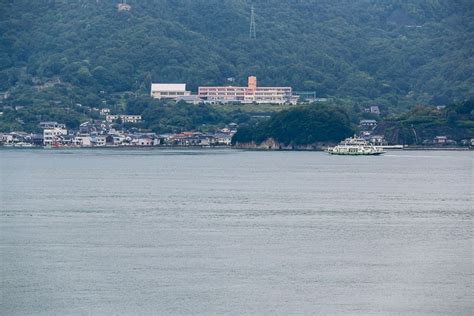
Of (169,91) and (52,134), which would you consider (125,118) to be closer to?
(52,134)

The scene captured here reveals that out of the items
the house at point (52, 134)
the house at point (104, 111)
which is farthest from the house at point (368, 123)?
the house at point (52, 134)

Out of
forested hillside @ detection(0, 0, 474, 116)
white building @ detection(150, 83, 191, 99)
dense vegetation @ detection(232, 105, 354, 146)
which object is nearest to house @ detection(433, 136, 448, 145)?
dense vegetation @ detection(232, 105, 354, 146)

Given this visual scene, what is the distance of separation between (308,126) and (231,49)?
2370 inches

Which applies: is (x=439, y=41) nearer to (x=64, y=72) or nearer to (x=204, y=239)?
(x=64, y=72)

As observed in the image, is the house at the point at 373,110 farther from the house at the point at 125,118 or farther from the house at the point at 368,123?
the house at the point at 125,118

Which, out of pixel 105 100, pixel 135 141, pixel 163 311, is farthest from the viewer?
pixel 105 100

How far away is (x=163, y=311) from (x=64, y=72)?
5067 inches

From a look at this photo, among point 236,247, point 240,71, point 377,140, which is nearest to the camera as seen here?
point 236,247

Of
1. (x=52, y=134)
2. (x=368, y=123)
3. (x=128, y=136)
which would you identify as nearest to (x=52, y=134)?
(x=52, y=134)

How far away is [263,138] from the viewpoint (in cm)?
11894

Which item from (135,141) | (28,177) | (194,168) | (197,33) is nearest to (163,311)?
(28,177)

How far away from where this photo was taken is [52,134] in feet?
422

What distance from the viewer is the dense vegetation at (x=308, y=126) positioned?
114 m

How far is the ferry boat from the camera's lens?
349 ft
